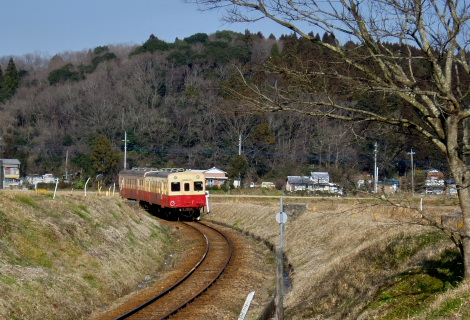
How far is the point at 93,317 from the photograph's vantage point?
449 inches

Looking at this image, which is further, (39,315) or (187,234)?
(187,234)

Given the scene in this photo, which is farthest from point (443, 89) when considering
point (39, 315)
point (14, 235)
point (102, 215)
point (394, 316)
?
point (102, 215)

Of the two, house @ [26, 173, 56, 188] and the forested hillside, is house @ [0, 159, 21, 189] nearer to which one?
house @ [26, 173, 56, 188]

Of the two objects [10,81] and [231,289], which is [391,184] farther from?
[10,81]

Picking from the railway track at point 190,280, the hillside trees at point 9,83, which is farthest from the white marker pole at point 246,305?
the hillside trees at point 9,83

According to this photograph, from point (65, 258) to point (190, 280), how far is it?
2.98 meters

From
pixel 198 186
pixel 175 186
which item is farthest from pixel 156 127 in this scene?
pixel 175 186

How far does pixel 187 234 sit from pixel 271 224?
345 centimetres

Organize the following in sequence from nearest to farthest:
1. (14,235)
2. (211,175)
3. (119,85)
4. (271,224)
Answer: (14,235) → (271,224) → (211,175) → (119,85)

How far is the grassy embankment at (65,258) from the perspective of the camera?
36.0 ft

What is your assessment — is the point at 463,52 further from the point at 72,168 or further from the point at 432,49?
the point at 72,168

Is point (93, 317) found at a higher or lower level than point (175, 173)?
lower

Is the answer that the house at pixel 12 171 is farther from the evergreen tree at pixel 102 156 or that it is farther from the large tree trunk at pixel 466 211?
the large tree trunk at pixel 466 211

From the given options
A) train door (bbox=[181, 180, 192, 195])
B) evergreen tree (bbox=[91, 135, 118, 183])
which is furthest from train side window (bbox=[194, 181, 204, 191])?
evergreen tree (bbox=[91, 135, 118, 183])
